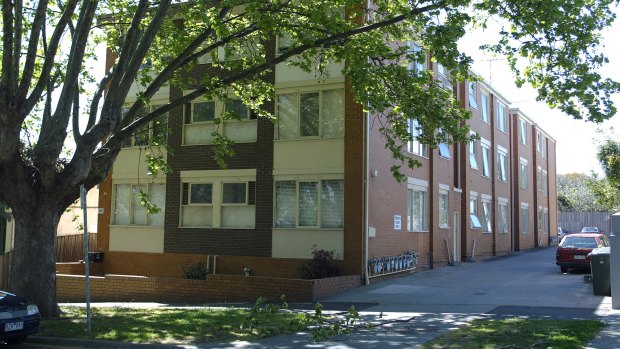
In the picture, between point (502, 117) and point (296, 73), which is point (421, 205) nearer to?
point (296, 73)

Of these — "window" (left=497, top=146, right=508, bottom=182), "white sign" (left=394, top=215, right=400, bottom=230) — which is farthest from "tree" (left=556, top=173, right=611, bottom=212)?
"white sign" (left=394, top=215, right=400, bottom=230)

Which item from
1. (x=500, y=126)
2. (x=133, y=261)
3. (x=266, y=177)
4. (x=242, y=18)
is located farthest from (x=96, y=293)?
(x=500, y=126)

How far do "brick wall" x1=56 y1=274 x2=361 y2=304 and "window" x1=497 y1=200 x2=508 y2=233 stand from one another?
1757cm

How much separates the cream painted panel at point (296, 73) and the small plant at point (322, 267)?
18.1 feet

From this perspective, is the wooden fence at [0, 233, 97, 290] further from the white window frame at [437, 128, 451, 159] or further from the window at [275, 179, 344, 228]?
the white window frame at [437, 128, 451, 159]

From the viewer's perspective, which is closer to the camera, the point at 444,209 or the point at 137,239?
the point at 137,239

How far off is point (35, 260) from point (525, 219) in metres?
32.8

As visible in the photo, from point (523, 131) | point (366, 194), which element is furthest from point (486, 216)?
point (366, 194)

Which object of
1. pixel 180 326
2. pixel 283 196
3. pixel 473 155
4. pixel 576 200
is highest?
pixel 473 155

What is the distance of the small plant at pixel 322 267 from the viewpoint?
17.8 meters

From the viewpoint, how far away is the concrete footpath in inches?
393

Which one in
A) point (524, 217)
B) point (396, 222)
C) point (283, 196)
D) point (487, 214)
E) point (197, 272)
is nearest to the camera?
point (283, 196)

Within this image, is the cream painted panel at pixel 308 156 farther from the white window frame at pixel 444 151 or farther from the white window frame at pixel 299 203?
the white window frame at pixel 444 151

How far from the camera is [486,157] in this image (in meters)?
32.2
